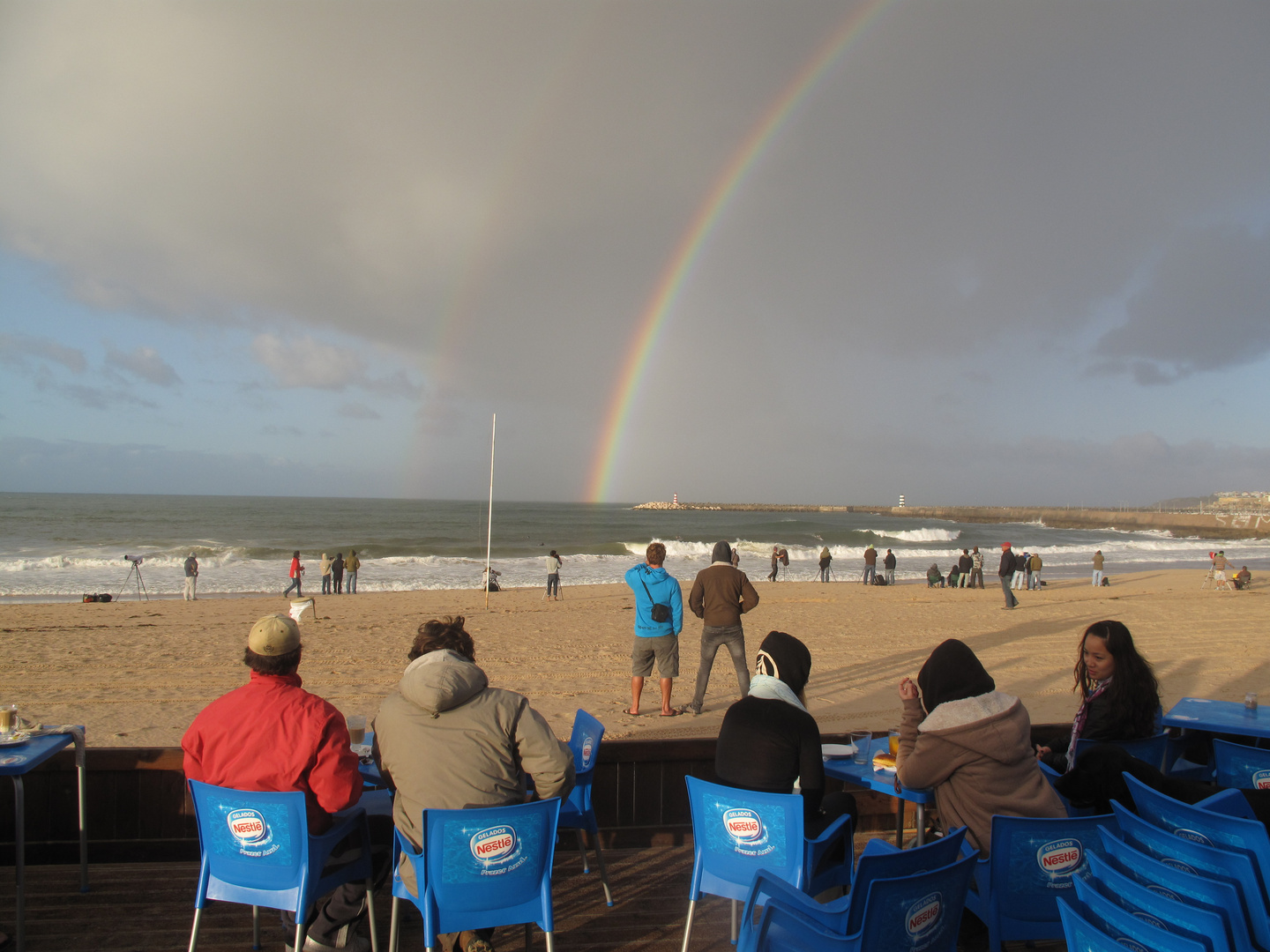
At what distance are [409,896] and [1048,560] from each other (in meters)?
41.6

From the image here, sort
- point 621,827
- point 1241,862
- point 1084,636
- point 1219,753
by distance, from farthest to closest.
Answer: point 621,827, point 1084,636, point 1219,753, point 1241,862

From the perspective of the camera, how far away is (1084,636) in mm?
3668

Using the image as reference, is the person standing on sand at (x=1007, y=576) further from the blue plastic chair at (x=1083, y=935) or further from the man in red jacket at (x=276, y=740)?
the man in red jacket at (x=276, y=740)

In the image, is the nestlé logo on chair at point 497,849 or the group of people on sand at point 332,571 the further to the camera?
the group of people on sand at point 332,571

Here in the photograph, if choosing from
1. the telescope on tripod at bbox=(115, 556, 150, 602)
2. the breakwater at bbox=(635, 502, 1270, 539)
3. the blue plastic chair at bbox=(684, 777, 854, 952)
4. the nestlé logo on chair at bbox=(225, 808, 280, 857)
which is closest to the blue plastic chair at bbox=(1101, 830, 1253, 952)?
the blue plastic chair at bbox=(684, 777, 854, 952)

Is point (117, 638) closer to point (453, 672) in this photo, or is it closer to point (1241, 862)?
point (453, 672)

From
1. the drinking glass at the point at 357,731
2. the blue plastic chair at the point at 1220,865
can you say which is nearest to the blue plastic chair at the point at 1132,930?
the blue plastic chair at the point at 1220,865

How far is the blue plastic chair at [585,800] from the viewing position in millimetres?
3369

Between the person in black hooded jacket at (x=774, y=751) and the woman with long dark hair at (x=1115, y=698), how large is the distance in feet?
4.67

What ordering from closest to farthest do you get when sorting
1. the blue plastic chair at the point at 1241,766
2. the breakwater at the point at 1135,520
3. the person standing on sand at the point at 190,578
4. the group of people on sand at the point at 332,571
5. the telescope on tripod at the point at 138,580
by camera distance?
the blue plastic chair at the point at 1241,766 < the telescope on tripod at the point at 138,580 < the person standing on sand at the point at 190,578 < the group of people on sand at the point at 332,571 < the breakwater at the point at 1135,520

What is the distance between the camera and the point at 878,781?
3.17 meters

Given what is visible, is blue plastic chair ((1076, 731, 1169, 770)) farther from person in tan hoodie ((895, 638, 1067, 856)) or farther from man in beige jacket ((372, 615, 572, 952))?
man in beige jacket ((372, 615, 572, 952))

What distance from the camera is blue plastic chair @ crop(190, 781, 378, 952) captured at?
2.48 m

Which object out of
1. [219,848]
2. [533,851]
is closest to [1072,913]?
[533,851]
